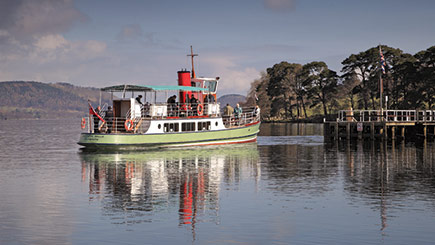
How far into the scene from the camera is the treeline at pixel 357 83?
9312 centimetres

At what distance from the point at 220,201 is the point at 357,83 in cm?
9752

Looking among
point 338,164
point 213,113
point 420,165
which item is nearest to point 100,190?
point 338,164

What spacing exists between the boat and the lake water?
7182 mm

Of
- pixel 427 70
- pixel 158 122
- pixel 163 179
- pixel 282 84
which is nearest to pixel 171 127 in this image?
pixel 158 122

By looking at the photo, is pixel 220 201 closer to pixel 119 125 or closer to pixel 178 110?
pixel 178 110

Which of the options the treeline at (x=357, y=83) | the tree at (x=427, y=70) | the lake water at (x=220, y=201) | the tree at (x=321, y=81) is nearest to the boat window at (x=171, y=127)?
the lake water at (x=220, y=201)

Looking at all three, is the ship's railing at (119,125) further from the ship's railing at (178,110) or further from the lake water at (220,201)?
the lake water at (220,201)

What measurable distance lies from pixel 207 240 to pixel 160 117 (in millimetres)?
33348

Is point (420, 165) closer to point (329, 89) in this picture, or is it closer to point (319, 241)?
point (319, 241)

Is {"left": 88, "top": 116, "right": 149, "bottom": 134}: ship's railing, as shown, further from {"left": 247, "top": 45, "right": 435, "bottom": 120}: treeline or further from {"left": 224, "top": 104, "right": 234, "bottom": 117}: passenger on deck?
{"left": 247, "top": 45, "right": 435, "bottom": 120}: treeline

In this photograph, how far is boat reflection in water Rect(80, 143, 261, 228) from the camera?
2116 centimetres

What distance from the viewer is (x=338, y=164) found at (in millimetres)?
37156

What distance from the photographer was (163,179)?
29.6 m

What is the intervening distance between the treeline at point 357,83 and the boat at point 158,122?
2535 cm
